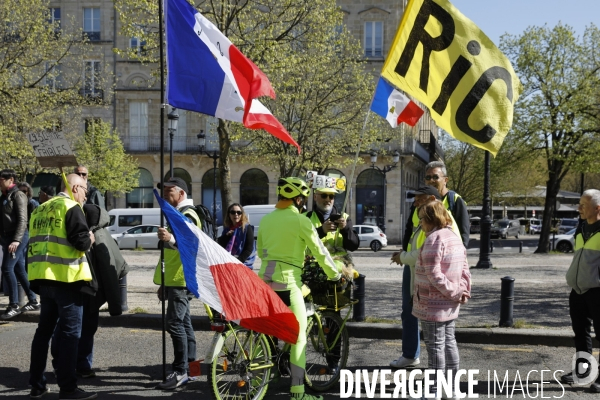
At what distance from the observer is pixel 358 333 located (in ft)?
28.6

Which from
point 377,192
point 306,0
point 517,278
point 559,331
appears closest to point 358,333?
point 559,331

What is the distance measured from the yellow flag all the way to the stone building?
35.2 metres

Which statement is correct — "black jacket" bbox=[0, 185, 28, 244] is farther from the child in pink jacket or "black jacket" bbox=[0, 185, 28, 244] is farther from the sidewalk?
the child in pink jacket

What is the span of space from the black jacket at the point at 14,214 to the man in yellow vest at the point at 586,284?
6.99 metres

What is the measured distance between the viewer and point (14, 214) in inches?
378

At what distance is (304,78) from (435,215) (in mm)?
20892

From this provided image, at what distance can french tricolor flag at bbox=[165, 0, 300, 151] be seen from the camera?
6207 mm

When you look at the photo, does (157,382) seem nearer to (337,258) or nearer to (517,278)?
(337,258)

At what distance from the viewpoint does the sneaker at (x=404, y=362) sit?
276 inches


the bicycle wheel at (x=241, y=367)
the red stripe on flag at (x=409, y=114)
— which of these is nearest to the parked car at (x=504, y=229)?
the red stripe on flag at (x=409, y=114)

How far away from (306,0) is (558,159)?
14464 millimetres

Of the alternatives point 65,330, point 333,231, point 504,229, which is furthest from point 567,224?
point 65,330

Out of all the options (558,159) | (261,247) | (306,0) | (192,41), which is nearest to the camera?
(261,247)

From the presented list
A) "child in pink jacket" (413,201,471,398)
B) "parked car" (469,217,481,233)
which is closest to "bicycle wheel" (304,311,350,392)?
"child in pink jacket" (413,201,471,398)
